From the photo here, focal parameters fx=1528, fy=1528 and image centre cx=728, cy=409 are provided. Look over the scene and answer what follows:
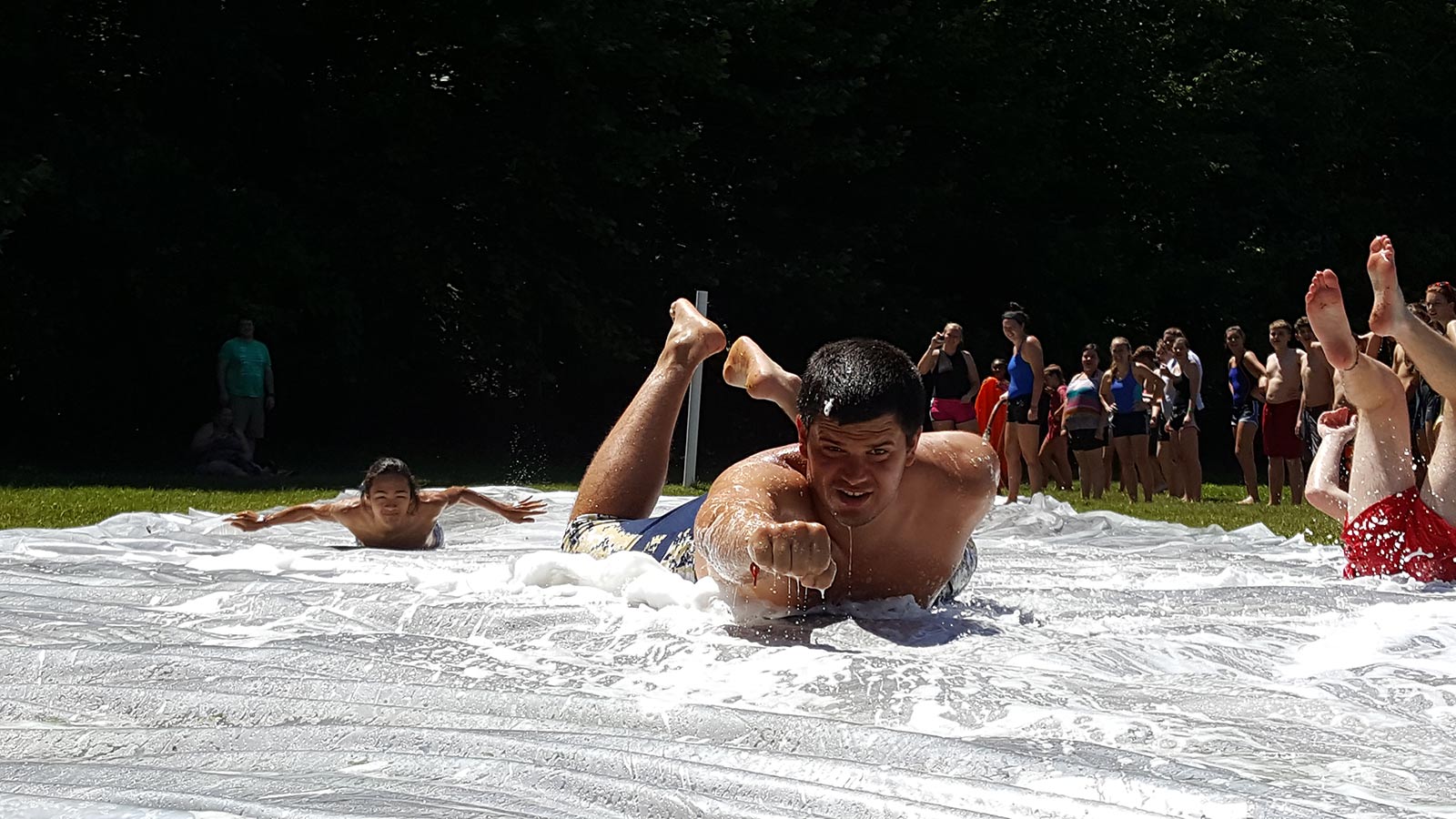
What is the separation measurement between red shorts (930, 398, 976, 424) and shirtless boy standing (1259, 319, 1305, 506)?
2.21 m

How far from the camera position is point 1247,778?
239cm

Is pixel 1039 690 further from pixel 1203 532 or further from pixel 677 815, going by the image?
pixel 1203 532

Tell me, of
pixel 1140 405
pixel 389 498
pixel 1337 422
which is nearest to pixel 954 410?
pixel 1140 405

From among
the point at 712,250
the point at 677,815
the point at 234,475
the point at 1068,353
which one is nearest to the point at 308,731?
the point at 677,815

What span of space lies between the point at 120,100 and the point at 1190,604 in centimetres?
1366

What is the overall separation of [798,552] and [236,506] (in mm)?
6912

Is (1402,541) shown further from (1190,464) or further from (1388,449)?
(1190,464)

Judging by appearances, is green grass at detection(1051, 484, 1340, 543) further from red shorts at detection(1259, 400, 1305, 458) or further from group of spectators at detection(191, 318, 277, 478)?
group of spectators at detection(191, 318, 277, 478)

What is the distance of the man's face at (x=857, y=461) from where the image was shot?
3428mm

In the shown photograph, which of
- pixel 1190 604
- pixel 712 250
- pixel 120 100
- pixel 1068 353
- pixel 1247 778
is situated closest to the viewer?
pixel 1247 778

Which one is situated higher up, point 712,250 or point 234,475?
point 712,250

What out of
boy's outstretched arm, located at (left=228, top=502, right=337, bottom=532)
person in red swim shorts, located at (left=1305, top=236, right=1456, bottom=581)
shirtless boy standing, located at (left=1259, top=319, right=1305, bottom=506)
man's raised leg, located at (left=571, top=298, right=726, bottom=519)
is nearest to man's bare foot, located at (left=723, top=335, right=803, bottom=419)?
man's raised leg, located at (left=571, top=298, right=726, bottom=519)

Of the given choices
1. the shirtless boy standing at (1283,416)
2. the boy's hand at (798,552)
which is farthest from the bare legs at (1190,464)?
the boy's hand at (798,552)

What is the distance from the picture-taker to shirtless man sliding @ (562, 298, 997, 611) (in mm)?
3402
